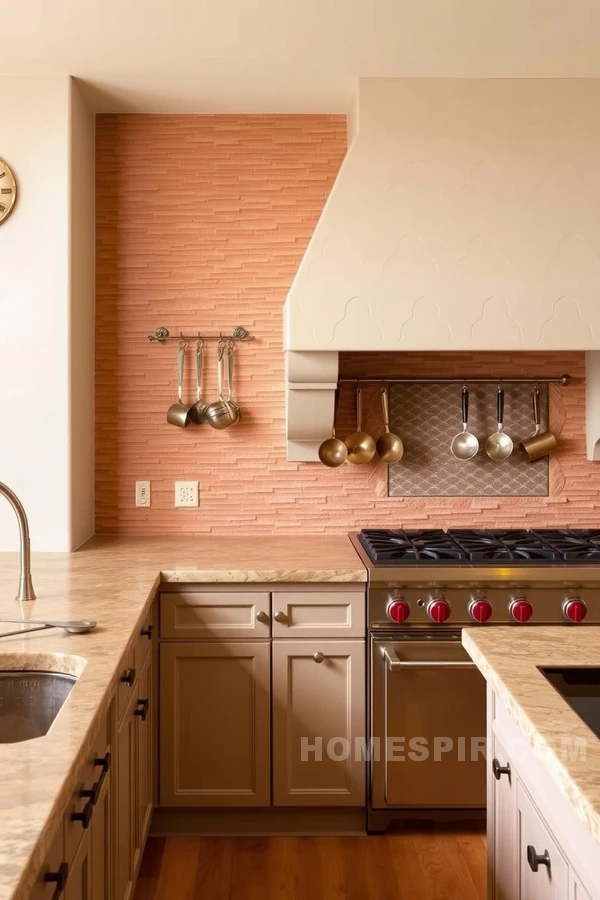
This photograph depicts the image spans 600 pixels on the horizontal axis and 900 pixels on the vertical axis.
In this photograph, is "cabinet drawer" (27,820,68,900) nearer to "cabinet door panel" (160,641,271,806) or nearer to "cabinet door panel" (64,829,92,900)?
"cabinet door panel" (64,829,92,900)

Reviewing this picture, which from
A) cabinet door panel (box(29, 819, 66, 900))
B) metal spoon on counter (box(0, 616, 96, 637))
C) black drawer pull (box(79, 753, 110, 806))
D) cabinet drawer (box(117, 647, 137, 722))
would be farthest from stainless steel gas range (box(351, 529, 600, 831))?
cabinet door panel (box(29, 819, 66, 900))

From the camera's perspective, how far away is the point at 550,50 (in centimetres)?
256

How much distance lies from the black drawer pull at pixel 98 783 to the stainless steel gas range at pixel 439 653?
41.8 inches

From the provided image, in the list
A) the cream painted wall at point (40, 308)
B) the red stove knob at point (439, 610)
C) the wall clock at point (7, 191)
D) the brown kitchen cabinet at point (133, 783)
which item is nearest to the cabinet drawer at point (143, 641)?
the brown kitchen cabinet at point (133, 783)

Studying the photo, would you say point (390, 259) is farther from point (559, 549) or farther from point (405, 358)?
point (559, 549)

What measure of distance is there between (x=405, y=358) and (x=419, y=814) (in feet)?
5.18

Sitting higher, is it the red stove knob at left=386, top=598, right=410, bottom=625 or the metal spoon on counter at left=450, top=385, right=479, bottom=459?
the metal spoon on counter at left=450, top=385, right=479, bottom=459

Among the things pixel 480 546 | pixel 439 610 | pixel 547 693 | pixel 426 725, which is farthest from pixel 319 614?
pixel 547 693

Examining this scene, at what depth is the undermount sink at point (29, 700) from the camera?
5.62 feet

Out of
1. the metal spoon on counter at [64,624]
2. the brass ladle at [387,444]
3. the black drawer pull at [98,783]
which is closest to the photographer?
the black drawer pull at [98,783]

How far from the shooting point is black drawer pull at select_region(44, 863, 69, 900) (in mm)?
1148

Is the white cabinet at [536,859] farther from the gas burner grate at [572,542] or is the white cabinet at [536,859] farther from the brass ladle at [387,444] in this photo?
the brass ladle at [387,444]

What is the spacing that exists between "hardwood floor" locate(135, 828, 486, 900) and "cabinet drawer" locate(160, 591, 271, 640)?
65 centimetres

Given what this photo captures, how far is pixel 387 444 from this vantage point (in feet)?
10.2
